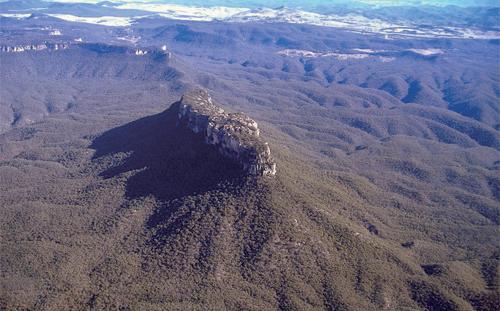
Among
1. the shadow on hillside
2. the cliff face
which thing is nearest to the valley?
the shadow on hillside

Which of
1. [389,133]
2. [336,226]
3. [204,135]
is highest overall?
[204,135]

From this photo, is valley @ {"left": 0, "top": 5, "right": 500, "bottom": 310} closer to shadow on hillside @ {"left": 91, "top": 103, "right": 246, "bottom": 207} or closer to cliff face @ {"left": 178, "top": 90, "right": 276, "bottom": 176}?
shadow on hillside @ {"left": 91, "top": 103, "right": 246, "bottom": 207}

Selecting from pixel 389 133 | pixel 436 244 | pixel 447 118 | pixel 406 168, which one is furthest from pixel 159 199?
pixel 447 118

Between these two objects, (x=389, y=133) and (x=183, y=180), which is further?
(x=389, y=133)

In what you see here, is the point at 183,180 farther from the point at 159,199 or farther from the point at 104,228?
the point at 104,228

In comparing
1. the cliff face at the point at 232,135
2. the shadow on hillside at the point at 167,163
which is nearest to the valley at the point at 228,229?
the shadow on hillside at the point at 167,163

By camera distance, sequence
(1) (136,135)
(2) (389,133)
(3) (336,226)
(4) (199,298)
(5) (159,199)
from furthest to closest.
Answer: (2) (389,133)
(1) (136,135)
(5) (159,199)
(3) (336,226)
(4) (199,298)

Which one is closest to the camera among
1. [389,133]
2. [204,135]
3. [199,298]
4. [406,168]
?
[199,298]
